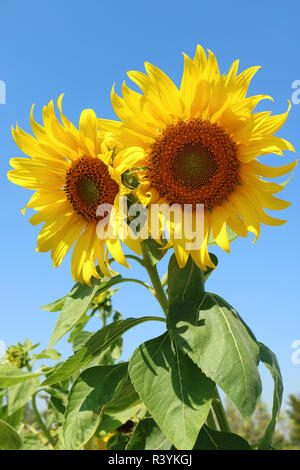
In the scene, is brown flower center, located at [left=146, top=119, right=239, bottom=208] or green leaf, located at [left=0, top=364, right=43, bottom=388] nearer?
brown flower center, located at [left=146, top=119, right=239, bottom=208]

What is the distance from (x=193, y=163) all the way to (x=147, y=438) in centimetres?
140

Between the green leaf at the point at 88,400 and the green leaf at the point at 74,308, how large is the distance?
0.98ft

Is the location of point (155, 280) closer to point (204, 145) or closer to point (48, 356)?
point (204, 145)

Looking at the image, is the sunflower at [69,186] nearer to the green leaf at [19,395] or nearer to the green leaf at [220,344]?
the green leaf at [220,344]

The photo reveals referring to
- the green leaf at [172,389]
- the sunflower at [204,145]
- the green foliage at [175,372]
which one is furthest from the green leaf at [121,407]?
the sunflower at [204,145]

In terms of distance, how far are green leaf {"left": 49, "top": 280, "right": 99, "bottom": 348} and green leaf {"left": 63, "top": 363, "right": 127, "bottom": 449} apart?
0.30 meters

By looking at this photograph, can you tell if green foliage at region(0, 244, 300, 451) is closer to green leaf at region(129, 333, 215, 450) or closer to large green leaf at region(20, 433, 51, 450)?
green leaf at region(129, 333, 215, 450)

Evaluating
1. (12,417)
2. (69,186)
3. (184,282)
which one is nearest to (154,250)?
(184,282)

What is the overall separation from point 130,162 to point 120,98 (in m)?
0.30

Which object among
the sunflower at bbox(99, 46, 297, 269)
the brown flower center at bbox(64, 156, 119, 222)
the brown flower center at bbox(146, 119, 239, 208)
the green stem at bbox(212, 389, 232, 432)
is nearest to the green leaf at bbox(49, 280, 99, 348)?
the brown flower center at bbox(64, 156, 119, 222)

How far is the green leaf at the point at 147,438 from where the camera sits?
2.38 meters

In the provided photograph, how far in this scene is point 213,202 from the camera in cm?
228

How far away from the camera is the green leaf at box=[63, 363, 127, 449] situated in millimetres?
2201
